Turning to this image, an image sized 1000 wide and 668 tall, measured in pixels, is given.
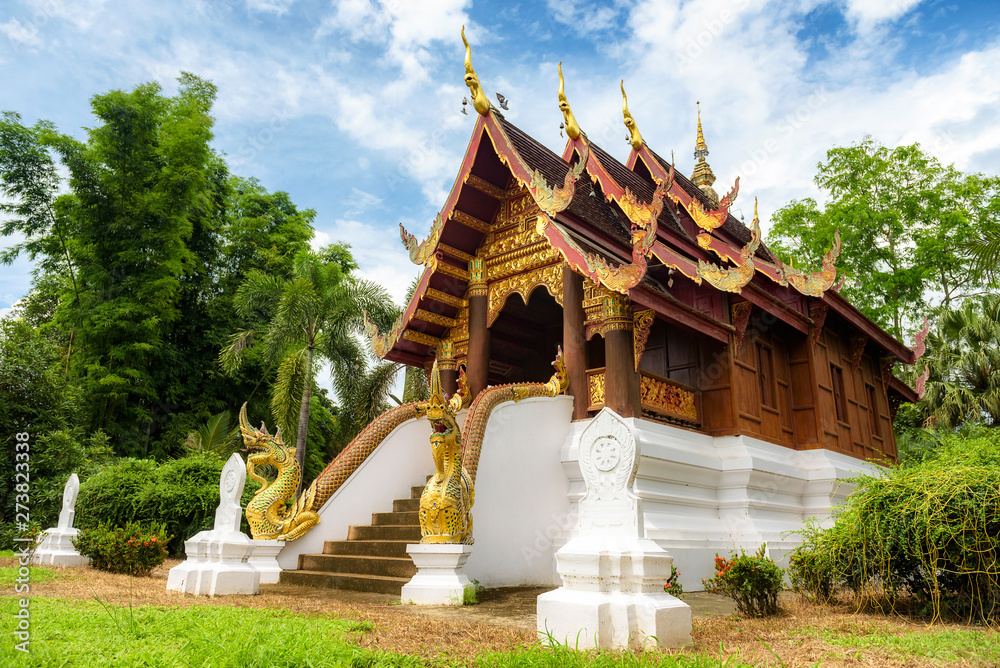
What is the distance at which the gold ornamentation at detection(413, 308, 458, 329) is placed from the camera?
9211 mm

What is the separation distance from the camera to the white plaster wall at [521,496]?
633 centimetres

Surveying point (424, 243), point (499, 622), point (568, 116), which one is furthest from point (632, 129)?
point (499, 622)

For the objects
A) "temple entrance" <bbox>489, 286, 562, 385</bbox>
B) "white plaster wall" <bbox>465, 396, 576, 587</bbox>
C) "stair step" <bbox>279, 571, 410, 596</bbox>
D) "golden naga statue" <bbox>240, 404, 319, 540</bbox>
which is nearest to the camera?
"stair step" <bbox>279, 571, 410, 596</bbox>

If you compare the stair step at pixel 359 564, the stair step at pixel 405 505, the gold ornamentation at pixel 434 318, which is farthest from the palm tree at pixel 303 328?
the stair step at pixel 359 564

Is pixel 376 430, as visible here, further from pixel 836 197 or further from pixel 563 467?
pixel 836 197

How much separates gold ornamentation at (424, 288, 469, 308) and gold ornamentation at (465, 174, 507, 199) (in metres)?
1.50

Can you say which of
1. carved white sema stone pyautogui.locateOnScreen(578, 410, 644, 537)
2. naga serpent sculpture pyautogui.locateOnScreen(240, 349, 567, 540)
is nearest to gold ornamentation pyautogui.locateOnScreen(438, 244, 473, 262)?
naga serpent sculpture pyautogui.locateOnScreen(240, 349, 567, 540)

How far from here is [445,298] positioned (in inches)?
364

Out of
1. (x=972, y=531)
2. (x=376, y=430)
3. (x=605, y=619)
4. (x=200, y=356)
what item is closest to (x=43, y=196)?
(x=200, y=356)

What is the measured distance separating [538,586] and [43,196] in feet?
58.9

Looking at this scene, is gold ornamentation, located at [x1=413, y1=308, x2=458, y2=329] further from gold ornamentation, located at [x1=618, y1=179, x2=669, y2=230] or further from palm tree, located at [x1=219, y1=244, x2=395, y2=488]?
palm tree, located at [x1=219, y1=244, x2=395, y2=488]

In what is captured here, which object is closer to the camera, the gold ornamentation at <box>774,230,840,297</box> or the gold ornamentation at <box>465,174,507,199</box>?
the gold ornamentation at <box>774,230,840,297</box>

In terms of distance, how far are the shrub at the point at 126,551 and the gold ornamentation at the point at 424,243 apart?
4.56 meters

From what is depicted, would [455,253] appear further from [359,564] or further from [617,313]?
[359,564]
